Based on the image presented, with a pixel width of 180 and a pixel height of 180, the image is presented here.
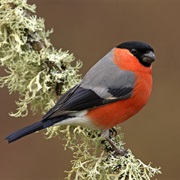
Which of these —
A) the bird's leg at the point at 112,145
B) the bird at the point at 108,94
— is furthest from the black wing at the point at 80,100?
the bird's leg at the point at 112,145

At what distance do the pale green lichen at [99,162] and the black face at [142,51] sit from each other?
1.42 ft

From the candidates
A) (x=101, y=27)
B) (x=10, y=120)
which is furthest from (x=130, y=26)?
(x=10, y=120)

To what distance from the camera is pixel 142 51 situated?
122 inches

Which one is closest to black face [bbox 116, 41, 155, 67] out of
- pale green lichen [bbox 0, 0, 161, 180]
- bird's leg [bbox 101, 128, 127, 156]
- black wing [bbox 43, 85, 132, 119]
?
black wing [bbox 43, 85, 132, 119]

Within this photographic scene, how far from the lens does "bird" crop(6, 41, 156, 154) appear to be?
2930mm

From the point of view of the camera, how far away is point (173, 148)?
498 cm

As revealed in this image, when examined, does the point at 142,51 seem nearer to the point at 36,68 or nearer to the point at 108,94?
the point at 108,94

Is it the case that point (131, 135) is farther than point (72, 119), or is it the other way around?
point (131, 135)

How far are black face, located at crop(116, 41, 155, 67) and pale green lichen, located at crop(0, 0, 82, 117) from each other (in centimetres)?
34

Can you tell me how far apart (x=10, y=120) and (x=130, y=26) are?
1.51m

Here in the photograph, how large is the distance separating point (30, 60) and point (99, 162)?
618 millimetres

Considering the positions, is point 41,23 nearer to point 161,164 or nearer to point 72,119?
point 72,119

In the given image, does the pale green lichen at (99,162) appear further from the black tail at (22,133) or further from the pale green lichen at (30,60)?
the pale green lichen at (30,60)

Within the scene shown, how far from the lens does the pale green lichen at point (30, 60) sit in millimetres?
2955
